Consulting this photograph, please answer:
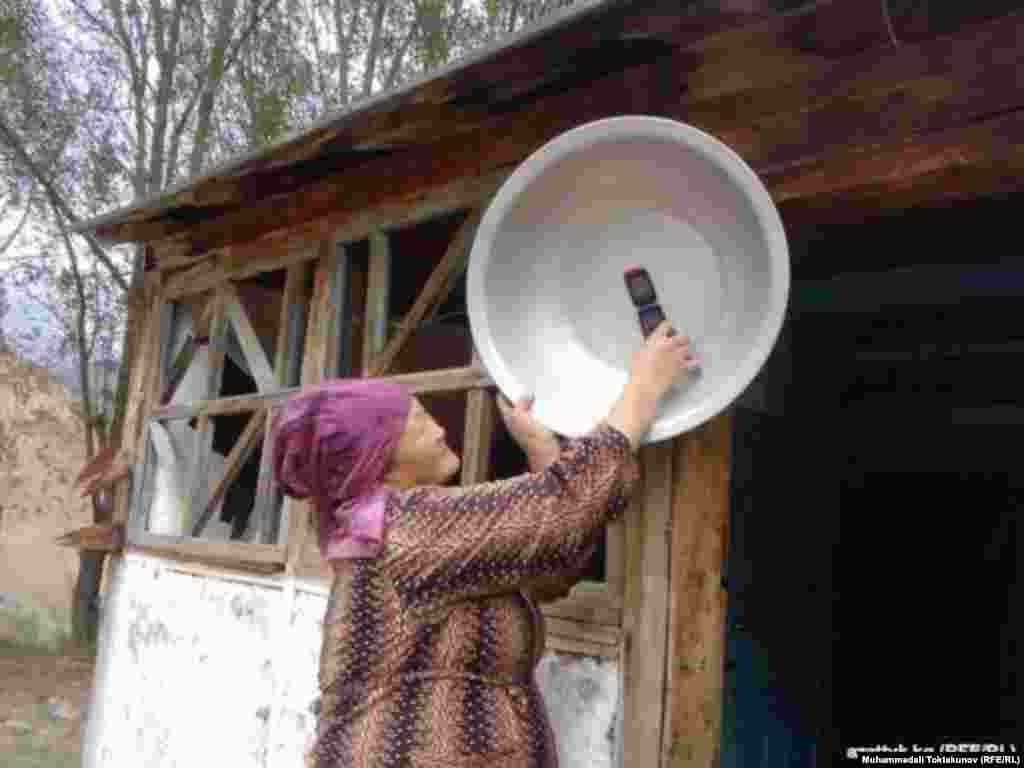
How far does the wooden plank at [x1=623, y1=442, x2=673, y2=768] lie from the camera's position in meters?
2.34

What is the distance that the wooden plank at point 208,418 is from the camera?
4.38 metres

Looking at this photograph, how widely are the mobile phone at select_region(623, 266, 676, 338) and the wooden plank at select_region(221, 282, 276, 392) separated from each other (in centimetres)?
232

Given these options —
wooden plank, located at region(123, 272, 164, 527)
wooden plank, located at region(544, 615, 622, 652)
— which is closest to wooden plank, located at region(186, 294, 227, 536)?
wooden plank, located at region(123, 272, 164, 527)

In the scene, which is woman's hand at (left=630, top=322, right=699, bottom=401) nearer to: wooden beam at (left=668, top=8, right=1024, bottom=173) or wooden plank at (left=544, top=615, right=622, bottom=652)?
wooden beam at (left=668, top=8, right=1024, bottom=173)

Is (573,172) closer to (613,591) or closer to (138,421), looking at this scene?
(613,591)

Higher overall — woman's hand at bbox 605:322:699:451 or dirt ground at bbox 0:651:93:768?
woman's hand at bbox 605:322:699:451

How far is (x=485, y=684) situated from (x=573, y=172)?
1.09m

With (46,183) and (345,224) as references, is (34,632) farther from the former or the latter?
(345,224)

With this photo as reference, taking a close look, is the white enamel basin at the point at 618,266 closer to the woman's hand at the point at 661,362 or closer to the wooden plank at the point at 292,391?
the woman's hand at the point at 661,362

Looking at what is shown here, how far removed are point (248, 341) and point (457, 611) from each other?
2.76 m

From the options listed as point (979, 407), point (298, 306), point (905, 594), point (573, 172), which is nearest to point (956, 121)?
point (573, 172)

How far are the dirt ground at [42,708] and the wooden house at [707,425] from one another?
9.89ft

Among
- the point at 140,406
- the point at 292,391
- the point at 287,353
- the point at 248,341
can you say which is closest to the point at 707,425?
the point at 292,391

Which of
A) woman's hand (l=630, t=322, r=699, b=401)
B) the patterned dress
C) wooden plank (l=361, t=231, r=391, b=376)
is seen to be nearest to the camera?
the patterned dress
